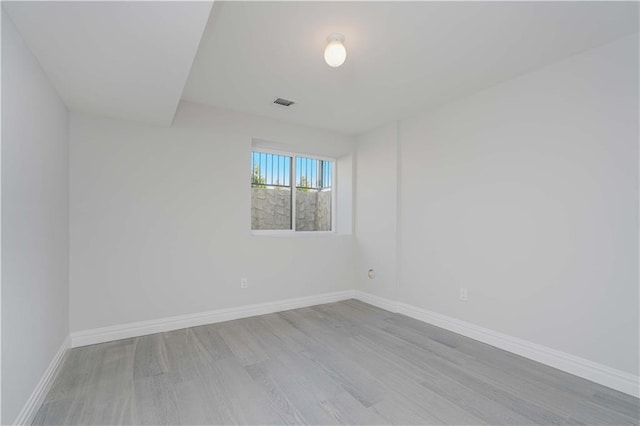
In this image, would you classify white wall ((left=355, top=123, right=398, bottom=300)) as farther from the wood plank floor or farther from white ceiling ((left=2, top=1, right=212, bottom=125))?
white ceiling ((left=2, top=1, right=212, bottom=125))

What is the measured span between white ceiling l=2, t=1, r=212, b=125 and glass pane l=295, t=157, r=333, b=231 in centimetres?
214

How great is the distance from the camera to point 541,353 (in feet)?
8.13

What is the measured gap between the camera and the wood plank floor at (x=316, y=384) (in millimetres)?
1801

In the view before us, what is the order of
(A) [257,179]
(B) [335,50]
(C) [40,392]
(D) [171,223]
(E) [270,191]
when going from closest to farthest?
(C) [40,392] → (B) [335,50] → (D) [171,223] → (A) [257,179] → (E) [270,191]

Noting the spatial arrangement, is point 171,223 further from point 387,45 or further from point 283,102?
point 387,45

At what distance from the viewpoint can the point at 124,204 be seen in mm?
2986

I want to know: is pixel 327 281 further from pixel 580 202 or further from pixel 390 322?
pixel 580 202

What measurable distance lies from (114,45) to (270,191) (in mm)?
2464

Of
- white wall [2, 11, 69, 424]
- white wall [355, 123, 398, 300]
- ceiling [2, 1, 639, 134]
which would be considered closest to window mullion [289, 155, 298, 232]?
white wall [355, 123, 398, 300]

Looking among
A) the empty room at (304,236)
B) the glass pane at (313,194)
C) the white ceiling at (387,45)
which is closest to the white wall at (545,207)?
the empty room at (304,236)

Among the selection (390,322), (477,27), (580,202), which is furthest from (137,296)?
(580,202)

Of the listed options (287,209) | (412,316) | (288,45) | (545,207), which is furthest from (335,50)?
(412,316)

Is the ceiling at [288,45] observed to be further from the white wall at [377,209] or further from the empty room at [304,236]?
the white wall at [377,209]

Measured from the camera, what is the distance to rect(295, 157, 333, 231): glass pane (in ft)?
14.3
